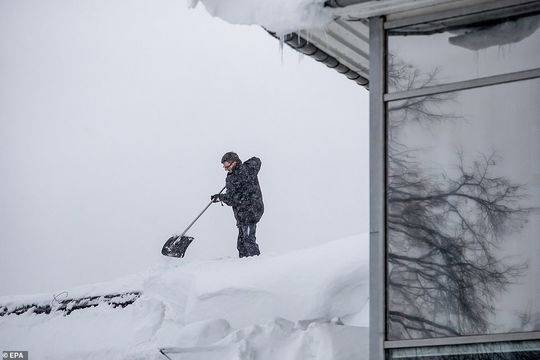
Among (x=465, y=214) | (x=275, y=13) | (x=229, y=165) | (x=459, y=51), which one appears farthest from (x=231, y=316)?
(x=459, y=51)

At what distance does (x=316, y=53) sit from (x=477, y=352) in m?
3.24

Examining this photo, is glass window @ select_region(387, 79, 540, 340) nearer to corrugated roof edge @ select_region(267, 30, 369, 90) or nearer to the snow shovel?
corrugated roof edge @ select_region(267, 30, 369, 90)

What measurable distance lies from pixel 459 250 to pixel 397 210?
20.5 inches

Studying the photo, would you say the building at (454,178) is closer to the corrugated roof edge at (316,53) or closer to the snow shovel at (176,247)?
the corrugated roof edge at (316,53)

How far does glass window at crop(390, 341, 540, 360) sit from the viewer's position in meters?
5.92

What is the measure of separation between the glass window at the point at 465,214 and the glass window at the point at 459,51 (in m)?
0.13

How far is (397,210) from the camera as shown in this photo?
650 cm

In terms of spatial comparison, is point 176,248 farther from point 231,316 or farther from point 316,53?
point 316,53

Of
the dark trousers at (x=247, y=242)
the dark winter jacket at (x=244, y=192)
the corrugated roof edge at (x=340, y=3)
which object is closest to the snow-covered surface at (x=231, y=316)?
the dark trousers at (x=247, y=242)

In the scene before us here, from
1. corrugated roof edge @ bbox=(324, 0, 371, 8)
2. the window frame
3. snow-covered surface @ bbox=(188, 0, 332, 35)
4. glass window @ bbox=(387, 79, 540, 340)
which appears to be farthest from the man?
glass window @ bbox=(387, 79, 540, 340)

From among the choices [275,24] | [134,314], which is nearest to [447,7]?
[275,24]

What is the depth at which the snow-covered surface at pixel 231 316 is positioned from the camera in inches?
388

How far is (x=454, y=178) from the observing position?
634 centimetres

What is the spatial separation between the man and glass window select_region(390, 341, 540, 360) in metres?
6.92
